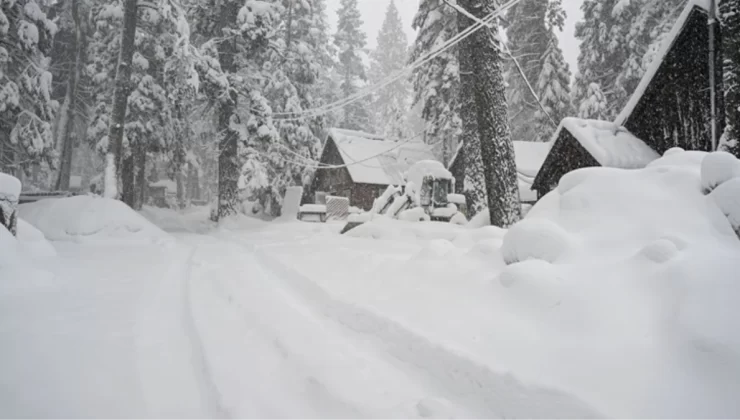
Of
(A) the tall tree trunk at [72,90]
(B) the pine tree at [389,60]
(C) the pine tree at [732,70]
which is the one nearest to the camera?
(C) the pine tree at [732,70]

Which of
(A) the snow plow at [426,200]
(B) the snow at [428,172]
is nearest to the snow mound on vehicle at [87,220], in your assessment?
(A) the snow plow at [426,200]

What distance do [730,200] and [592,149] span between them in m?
8.05

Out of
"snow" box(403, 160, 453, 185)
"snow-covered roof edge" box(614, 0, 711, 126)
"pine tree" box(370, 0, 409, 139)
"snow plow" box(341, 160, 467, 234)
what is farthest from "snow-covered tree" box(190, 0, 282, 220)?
"pine tree" box(370, 0, 409, 139)

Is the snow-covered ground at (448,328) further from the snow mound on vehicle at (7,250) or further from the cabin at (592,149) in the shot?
the cabin at (592,149)

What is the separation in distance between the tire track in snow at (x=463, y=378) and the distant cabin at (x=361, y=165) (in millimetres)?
20406

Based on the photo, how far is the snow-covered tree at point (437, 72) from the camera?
18.2m

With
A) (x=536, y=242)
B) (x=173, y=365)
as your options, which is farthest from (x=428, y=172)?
(x=173, y=365)

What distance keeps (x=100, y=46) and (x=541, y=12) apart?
29.8 meters

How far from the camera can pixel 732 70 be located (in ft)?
17.0

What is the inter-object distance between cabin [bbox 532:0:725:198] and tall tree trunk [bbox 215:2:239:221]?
1463 centimetres

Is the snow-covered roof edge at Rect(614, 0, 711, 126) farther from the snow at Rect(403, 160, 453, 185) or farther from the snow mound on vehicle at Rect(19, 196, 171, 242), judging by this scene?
the snow mound on vehicle at Rect(19, 196, 171, 242)

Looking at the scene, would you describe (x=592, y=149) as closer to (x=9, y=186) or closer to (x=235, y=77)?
(x=9, y=186)

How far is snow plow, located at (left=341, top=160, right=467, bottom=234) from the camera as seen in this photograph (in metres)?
11.4

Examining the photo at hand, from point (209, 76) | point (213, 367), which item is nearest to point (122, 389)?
point (213, 367)
